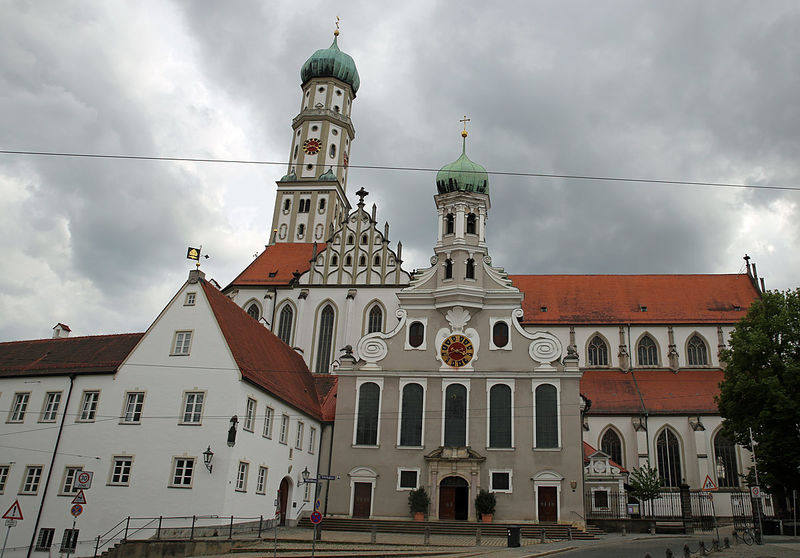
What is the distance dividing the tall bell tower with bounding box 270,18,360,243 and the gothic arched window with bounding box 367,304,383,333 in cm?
1392

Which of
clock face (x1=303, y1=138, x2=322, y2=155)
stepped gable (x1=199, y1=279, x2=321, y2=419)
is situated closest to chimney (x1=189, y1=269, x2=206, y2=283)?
stepped gable (x1=199, y1=279, x2=321, y2=419)

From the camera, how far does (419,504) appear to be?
34.8 metres

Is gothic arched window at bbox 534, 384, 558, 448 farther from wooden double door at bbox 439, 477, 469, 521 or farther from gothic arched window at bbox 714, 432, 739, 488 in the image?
gothic arched window at bbox 714, 432, 739, 488

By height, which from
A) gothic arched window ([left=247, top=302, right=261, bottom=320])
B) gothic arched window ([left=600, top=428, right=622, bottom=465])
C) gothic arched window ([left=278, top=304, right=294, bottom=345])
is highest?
gothic arched window ([left=247, top=302, right=261, bottom=320])

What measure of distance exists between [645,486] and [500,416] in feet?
35.0

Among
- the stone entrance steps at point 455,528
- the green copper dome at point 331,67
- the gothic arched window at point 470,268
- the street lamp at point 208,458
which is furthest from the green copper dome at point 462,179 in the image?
the green copper dome at point 331,67

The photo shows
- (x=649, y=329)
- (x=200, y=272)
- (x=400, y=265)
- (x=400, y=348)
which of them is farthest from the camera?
(x=649, y=329)

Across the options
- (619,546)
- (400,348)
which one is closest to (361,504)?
(400,348)

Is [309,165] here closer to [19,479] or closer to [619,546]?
[19,479]

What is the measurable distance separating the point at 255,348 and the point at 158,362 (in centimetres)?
490

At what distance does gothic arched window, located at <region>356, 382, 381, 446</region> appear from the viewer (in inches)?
1454

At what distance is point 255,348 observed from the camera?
1305 inches

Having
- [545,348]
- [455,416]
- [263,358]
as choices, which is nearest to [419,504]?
[455,416]

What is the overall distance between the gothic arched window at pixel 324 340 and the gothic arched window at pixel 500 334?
12.7 meters
